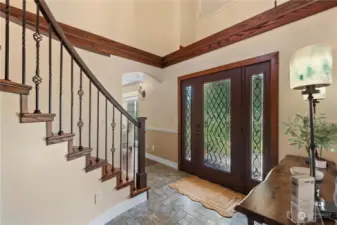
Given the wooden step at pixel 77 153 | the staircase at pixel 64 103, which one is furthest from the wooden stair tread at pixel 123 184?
the wooden step at pixel 77 153

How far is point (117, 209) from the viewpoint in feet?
7.36

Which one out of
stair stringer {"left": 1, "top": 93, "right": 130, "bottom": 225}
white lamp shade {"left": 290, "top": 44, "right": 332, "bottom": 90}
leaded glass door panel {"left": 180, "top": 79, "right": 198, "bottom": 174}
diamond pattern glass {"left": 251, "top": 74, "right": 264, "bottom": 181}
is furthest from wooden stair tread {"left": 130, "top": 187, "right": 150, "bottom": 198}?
white lamp shade {"left": 290, "top": 44, "right": 332, "bottom": 90}

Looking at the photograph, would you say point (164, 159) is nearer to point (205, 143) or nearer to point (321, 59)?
point (205, 143)

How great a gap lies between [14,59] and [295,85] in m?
3.26

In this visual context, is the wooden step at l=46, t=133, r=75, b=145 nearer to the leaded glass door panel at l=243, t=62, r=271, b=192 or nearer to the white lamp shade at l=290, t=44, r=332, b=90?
the white lamp shade at l=290, t=44, r=332, b=90

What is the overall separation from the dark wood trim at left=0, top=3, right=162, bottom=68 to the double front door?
1.14m

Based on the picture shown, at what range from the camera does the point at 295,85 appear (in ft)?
3.73

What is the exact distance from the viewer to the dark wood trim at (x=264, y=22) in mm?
2096

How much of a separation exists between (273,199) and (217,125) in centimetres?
219

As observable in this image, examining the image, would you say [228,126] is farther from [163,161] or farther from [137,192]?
[163,161]

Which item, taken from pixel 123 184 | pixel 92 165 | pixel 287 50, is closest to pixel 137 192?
pixel 123 184

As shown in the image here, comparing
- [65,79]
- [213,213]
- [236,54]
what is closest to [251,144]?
[213,213]

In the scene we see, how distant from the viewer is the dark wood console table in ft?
2.97

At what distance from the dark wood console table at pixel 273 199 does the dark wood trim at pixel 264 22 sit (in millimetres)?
1932
